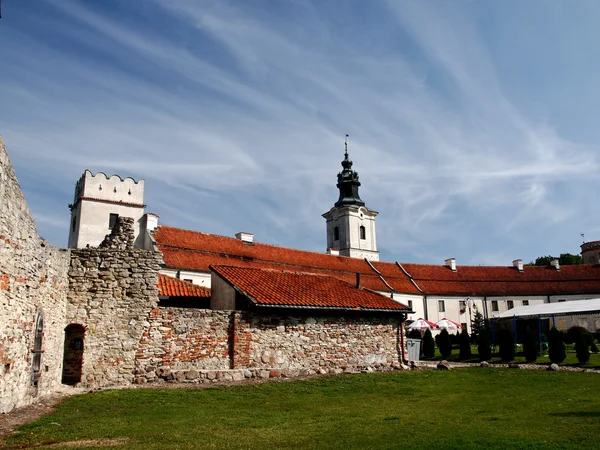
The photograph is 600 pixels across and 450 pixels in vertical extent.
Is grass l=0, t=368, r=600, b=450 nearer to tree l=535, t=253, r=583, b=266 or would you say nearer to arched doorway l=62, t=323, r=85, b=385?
arched doorway l=62, t=323, r=85, b=385

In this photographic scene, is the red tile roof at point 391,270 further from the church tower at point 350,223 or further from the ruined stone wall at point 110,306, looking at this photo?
the ruined stone wall at point 110,306

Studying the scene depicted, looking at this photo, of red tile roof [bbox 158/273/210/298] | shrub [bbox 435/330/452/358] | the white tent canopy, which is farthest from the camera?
shrub [bbox 435/330/452/358]

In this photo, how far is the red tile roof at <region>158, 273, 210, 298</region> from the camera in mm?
17328

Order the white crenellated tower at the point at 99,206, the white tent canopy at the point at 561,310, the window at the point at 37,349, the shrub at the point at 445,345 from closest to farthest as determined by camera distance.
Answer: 1. the window at the point at 37,349
2. the white tent canopy at the point at 561,310
3. the shrub at the point at 445,345
4. the white crenellated tower at the point at 99,206

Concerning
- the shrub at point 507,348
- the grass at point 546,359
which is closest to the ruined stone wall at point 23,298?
the shrub at point 507,348

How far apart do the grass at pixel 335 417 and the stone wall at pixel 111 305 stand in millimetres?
1255

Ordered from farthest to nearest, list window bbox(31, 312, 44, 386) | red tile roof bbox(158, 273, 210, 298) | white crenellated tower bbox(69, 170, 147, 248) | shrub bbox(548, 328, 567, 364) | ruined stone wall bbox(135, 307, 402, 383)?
white crenellated tower bbox(69, 170, 147, 248)
shrub bbox(548, 328, 567, 364)
red tile roof bbox(158, 273, 210, 298)
ruined stone wall bbox(135, 307, 402, 383)
window bbox(31, 312, 44, 386)

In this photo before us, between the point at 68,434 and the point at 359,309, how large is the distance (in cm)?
1117

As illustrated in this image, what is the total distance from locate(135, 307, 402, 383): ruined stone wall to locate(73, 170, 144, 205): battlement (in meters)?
25.1

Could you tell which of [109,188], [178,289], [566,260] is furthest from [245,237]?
[566,260]

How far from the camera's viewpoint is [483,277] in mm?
50406

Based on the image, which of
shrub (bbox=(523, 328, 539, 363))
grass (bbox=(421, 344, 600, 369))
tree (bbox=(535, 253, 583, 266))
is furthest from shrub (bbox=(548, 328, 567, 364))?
tree (bbox=(535, 253, 583, 266))

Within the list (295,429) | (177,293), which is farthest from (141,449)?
(177,293)

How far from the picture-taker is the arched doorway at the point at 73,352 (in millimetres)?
12898
